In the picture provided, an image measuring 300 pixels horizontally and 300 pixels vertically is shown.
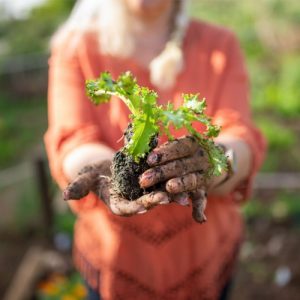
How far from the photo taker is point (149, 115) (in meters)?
1.34

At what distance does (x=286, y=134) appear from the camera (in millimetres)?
5469

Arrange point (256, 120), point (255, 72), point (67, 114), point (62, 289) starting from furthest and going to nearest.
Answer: point (255, 72) → point (256, 120) → point (62, 289) → point (67, 114)

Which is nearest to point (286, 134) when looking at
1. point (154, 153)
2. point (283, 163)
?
point (283, 163)

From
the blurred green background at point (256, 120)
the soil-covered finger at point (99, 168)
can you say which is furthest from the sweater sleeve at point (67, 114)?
the blurred green background at point (256, 120)

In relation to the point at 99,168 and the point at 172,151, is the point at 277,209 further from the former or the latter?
the point at 172,151

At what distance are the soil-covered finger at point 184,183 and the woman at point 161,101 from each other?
566mm

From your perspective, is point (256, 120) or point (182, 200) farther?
point (256, 120)

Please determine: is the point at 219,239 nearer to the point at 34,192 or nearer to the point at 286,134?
the point at 34,192

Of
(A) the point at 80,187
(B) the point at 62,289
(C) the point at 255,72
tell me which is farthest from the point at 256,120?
(A) the point at 80,187

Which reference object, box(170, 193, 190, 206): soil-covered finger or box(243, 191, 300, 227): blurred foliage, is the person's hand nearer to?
box(170, 193, 190, 206): soil-covered finger

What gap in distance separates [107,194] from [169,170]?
0.77 ft

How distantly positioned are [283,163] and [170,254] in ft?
10.8

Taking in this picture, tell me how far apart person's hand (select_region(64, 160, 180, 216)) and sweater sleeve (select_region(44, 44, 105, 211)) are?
34 cm

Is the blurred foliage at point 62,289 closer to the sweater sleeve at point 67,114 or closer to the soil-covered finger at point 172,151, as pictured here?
the sweater sleeve at point 67,114
